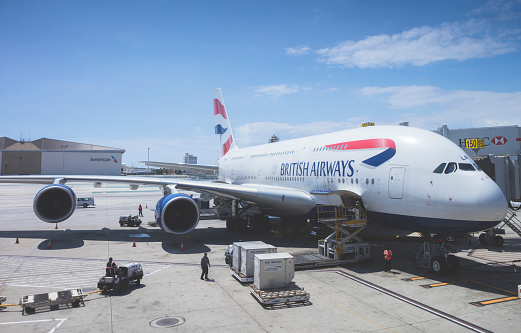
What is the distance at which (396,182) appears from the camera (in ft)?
45.7

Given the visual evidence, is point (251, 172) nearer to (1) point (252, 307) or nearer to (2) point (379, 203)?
(2) point (379, 203)

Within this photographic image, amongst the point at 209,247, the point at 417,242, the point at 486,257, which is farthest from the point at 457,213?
the point at 209,247

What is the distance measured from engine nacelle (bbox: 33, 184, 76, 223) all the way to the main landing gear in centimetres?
1896

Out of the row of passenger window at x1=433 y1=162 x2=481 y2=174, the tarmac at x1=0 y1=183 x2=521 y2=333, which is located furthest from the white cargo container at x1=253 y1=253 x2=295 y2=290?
the row of passenger window at x1=433 y1=162 x2=481 y2=174

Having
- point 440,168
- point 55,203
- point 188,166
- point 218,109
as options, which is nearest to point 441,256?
point 440,168

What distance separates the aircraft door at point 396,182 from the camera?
1377 cm

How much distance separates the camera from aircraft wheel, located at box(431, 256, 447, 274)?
1342cm

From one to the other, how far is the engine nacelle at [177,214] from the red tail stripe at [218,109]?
19.1m

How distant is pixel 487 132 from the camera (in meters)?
30.9

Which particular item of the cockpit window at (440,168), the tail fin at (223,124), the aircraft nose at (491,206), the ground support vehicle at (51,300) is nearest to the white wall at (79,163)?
the tail fin at (223,124)

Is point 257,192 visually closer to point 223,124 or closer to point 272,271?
point 272,271

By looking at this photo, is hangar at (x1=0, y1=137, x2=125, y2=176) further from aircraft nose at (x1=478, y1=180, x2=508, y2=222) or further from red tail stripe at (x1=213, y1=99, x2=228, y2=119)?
aircraft nose at (x1=478, y1=180, x2=508, y2=222)

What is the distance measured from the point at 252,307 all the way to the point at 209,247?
925cm

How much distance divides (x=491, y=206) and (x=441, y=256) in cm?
321
